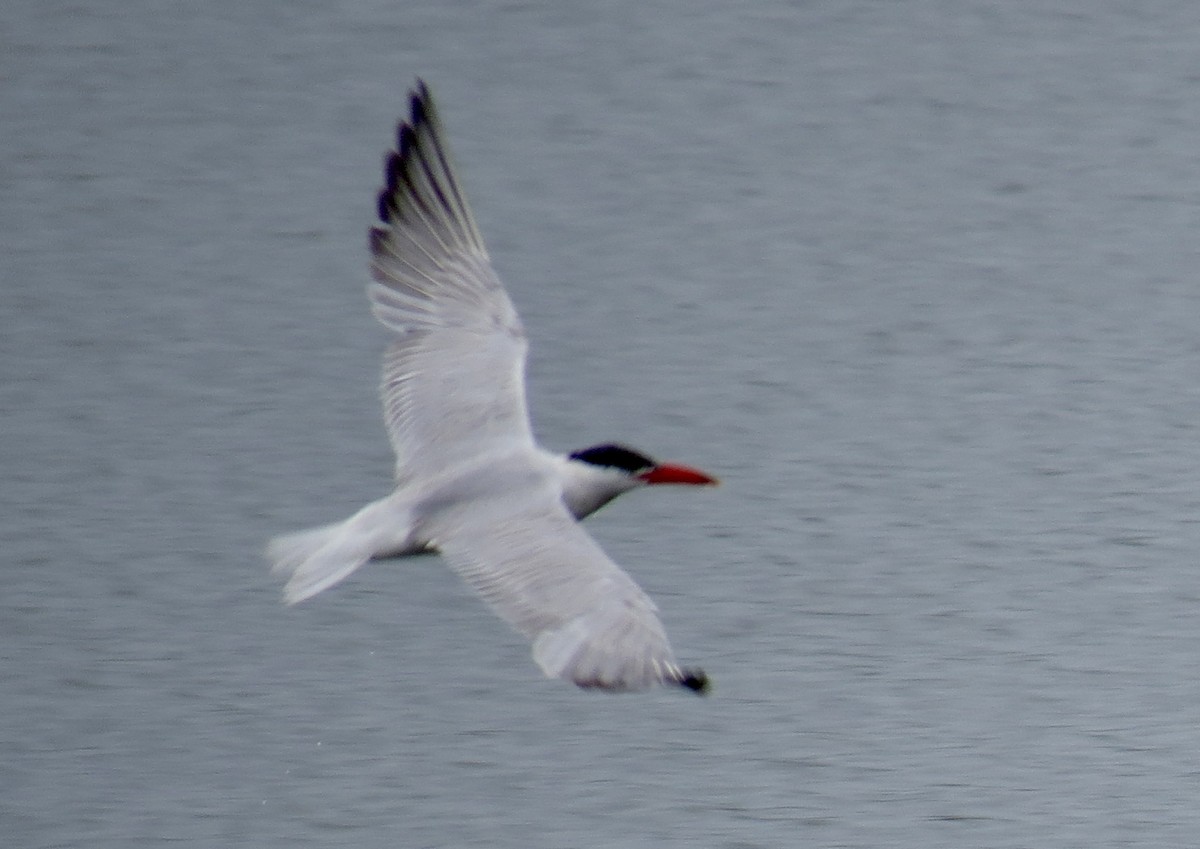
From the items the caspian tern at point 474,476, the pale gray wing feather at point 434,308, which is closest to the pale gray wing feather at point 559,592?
the caspian tern at point 474,476

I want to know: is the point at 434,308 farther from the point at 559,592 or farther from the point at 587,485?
the point at 559,592

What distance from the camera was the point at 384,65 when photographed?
15.5ft

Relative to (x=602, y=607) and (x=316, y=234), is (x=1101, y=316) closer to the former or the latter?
(x=316, y=234)

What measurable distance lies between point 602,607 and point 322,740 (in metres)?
0.90

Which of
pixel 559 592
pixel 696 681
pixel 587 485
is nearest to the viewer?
pixel 696 681

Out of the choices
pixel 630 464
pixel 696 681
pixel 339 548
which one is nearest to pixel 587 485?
pixel 630 464

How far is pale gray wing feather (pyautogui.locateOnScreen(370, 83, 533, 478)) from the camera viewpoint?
120 inches

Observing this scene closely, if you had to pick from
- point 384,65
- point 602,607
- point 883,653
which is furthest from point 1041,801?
point 384,65

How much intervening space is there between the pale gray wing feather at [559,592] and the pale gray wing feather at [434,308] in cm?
24

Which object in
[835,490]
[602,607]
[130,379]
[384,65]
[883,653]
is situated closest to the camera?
[602,607]

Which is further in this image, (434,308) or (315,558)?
(434,308)

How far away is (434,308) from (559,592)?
0.67m

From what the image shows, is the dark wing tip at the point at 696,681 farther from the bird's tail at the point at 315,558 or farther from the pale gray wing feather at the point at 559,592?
the bird's tail at the point at 315,558

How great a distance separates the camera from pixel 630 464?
2.98m
